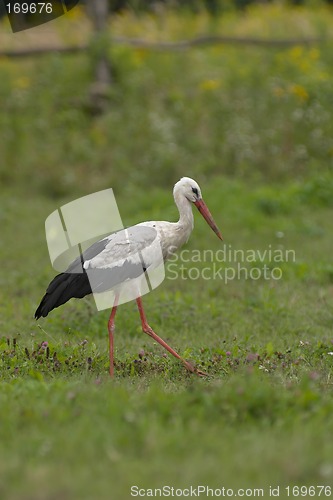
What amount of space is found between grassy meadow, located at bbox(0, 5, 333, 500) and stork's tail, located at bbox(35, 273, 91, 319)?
313 millimetres

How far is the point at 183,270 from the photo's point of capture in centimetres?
878

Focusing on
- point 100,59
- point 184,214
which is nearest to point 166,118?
point 100,59

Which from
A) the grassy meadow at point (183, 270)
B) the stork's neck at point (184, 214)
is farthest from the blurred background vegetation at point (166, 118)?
the stork's neck at point (184, 214)

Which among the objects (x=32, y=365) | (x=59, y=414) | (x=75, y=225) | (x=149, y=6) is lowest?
(x=149, y=6)

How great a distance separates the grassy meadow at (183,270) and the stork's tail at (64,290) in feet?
1.03

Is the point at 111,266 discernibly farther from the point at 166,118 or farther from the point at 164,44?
the point at 164,44

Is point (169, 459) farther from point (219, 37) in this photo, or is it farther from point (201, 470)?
point (219, 37)

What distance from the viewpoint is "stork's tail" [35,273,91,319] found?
18.4 feet

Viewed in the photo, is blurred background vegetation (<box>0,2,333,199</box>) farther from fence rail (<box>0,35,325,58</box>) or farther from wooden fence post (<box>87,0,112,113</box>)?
fence rail (<box>0,35,325,58</box>)

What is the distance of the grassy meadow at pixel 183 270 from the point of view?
3.56m

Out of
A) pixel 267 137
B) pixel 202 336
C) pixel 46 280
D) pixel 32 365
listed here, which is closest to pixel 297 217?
pixel 267 137

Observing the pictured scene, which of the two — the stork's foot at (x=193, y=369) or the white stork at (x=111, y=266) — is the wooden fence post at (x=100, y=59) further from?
the stork's foot at (x=193, y=369)

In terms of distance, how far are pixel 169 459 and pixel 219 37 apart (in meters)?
14.9

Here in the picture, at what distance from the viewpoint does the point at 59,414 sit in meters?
3.91
